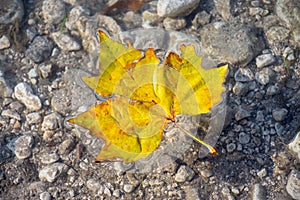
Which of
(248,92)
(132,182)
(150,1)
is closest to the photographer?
(132,182)

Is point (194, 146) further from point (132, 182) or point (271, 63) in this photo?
point (271, 63)

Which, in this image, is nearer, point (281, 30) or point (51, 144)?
point (51, 144)

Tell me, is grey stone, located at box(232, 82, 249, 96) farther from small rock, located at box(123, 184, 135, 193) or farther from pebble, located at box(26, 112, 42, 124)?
pebble, located at box(26, 112, 42, 124)

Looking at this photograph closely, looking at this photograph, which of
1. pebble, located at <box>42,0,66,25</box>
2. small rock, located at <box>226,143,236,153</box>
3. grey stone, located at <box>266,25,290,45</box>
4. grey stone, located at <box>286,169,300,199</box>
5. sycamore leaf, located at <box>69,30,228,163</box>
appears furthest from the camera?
pebble, located at <box>42,0,66,25</box>

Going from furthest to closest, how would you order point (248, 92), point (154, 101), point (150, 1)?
point (150, 1) → point (248, 92) → point (154, 101)

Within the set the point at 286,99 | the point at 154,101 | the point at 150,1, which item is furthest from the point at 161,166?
the point at 150,1

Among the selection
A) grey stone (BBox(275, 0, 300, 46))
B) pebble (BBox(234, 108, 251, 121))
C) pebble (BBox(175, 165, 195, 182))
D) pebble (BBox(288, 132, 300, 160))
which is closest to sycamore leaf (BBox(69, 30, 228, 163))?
pebble (BBox(175, 165, 195, 182))

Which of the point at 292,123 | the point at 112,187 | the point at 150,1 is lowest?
the point at 112,187
